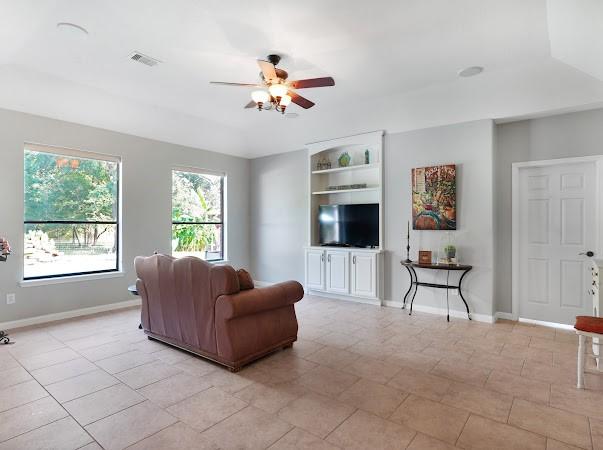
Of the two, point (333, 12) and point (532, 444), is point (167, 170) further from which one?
point (532, 444)

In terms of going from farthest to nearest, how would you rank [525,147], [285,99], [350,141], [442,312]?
1. [350,141]
2. [442,312]
3. [525,147]
4. [285,99]

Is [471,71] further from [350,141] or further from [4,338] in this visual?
[4,338]

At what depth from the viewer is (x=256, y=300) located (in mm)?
3053

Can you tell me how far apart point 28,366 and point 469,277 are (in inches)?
198

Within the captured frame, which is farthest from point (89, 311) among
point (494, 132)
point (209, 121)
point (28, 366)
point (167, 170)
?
point (494, 132)

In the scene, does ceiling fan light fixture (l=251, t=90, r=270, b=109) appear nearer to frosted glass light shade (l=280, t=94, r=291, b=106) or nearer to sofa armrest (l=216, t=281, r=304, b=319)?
frosted glass light shade (l=280, t=94, r=291, b=106)

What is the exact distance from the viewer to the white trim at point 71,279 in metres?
4.40

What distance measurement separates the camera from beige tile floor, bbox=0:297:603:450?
208cm

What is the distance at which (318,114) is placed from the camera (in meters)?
5.70

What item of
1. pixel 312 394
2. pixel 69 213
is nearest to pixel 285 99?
pixel 312 394

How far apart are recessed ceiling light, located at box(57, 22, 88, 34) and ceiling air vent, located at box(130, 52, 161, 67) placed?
1.74 ft

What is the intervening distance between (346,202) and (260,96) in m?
3.02

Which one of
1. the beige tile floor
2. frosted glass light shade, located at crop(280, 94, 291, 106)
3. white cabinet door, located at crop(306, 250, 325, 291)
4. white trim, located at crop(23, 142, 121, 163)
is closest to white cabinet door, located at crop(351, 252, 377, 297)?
white cabinet door, located at crop(306, 250, 325, 291)

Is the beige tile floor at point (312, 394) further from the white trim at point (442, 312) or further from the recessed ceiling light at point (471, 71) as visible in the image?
the recessed ceiling light at point (471, 71)
